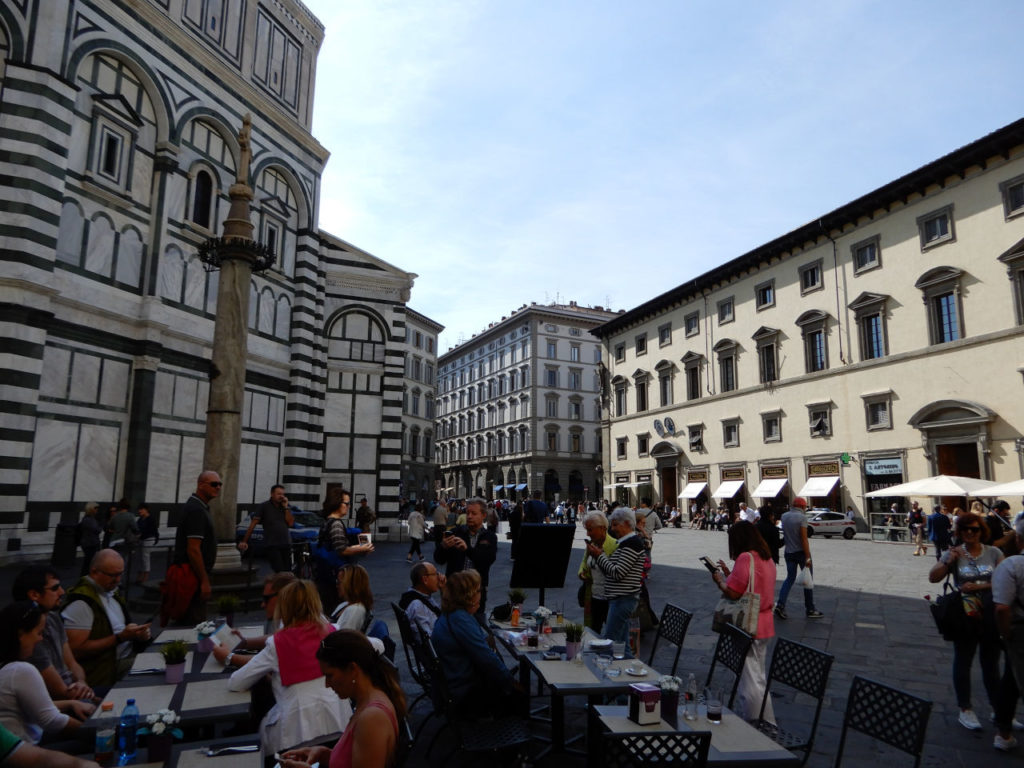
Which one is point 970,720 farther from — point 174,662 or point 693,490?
point 693,490

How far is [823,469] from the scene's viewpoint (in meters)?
29.3

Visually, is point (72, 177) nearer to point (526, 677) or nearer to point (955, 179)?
point (526, 677)

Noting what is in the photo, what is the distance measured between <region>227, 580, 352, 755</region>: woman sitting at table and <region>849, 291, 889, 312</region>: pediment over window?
28.3 meters

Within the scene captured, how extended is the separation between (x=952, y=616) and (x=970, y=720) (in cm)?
82

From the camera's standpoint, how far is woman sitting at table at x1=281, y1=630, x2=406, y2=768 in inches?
104

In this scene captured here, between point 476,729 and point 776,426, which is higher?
point 776,426

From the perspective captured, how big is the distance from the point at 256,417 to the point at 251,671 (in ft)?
56.3

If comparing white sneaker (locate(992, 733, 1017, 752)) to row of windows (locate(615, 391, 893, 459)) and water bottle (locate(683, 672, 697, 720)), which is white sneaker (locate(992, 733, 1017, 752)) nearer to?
water bottle (locate(683, 672, 697, 720))

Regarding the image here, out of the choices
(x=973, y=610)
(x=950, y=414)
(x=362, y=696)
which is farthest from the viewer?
(x=950, y=414)

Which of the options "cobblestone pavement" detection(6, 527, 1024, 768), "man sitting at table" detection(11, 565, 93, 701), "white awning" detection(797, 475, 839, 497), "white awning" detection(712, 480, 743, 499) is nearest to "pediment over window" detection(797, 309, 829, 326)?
"white awning" detection(797, 475, 839, 497)

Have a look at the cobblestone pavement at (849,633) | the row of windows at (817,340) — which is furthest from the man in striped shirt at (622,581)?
the row of windows at (817,340)

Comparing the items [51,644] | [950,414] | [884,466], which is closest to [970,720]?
[51,644]

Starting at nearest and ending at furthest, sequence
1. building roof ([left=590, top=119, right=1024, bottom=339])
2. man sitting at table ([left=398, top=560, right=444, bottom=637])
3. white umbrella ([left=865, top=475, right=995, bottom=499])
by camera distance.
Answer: man sitting at table ([left=398, top=560, right=444, bottom=637]) → white umbrella ([left=865, top=475, right=995, bottom=499]) → building roof ([left=590, top=119, right=1024, bottom=339])

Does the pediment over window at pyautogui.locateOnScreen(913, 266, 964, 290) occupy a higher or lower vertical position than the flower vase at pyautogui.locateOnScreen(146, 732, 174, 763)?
higher
